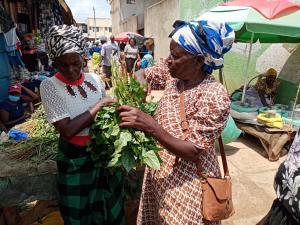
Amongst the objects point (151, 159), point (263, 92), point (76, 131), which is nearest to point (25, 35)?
point (263, 92)

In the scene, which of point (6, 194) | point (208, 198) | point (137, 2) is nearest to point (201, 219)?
point (208, 198)

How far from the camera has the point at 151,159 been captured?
1509 mm

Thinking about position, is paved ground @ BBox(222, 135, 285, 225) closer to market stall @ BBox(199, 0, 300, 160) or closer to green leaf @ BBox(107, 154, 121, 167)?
market stall @ BBox(199, 0, 300, 160)

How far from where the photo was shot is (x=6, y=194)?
231cm

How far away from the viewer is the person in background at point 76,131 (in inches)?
67.2

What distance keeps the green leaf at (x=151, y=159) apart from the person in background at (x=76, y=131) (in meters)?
0.37

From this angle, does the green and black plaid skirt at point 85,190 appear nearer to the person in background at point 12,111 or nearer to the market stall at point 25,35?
the person in background at point 12,111

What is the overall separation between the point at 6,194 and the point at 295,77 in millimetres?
6528

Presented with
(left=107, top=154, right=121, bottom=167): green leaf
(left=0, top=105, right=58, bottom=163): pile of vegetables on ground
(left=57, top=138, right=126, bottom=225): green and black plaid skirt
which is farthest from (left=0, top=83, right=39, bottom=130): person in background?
(left=107, top=154, right=121, bottom=167): green leaf

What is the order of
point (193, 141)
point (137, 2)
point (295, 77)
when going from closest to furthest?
point (193, 141)
point (295, 77)
point (137, 2)

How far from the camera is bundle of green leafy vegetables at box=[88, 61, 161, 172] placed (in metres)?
1.50

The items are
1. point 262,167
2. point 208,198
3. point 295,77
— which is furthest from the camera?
point 295,77

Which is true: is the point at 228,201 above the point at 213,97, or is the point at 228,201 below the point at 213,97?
below

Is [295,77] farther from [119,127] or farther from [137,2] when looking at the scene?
[137,2]
